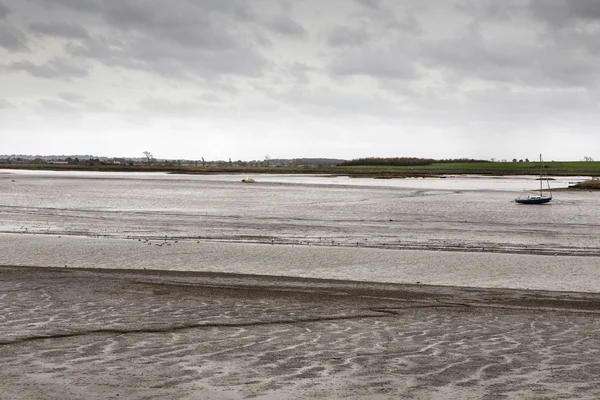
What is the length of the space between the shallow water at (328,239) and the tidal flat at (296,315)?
0.57 feet

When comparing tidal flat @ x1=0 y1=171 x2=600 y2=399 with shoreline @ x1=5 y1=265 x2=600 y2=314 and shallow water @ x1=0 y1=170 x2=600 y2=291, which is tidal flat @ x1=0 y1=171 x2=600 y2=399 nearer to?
shoreline @ x1=5 y1=265 x2=600 y2=314

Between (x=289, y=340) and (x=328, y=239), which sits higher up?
(x=328, y=239)

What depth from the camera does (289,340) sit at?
455 inches

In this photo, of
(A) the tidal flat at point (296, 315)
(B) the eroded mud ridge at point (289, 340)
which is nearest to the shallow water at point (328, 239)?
(A) the tidal flat at point (296, 315)

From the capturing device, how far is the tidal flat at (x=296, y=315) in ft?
30.0

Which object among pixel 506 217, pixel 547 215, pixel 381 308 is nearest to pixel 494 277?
pixel 381 308

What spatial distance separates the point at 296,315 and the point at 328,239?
16570 millimetres

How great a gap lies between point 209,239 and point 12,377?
2047 cm

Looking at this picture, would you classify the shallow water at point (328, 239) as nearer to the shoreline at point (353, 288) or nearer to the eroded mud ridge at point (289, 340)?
the shoreline at point (353, 288)

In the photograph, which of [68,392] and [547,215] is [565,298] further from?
[547,215]

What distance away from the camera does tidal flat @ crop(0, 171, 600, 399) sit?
9156mm

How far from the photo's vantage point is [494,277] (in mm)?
19656

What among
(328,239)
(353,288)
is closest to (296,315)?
(353,288)

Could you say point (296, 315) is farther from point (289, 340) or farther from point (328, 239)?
point (328, 239)
